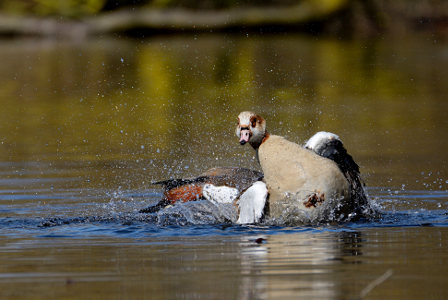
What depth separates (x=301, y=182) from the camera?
7.49m

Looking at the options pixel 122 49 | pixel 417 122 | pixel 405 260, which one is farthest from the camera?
pixel 122 49

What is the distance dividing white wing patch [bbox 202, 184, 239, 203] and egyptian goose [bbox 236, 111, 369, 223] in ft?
1.60

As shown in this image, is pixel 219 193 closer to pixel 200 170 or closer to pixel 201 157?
pixel 200 170

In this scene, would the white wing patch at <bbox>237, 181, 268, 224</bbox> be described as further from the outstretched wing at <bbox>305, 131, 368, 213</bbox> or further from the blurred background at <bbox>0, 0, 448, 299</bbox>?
the outstretched wing at <bbox>305, 131, 368, 213</bbox>

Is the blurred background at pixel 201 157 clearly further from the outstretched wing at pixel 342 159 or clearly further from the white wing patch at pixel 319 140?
the white wing patch at pixel 319 140

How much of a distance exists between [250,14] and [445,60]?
14.9m

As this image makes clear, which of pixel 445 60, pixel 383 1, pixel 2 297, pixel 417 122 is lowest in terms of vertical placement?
pixel 2 297

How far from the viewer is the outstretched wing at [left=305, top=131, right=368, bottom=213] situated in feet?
26.0

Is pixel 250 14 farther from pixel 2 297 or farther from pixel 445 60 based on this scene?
pixel 2 297

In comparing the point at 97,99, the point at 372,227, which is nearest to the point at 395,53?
the point at 97,99

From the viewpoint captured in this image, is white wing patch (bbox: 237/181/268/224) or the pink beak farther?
the pink beak

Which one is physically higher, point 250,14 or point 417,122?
point 250,14

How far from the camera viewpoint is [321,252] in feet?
21.2

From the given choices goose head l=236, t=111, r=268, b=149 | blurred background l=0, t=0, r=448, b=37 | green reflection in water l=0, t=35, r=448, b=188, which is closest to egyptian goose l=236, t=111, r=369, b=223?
goose head l=236, t=111, r=268, b=149
